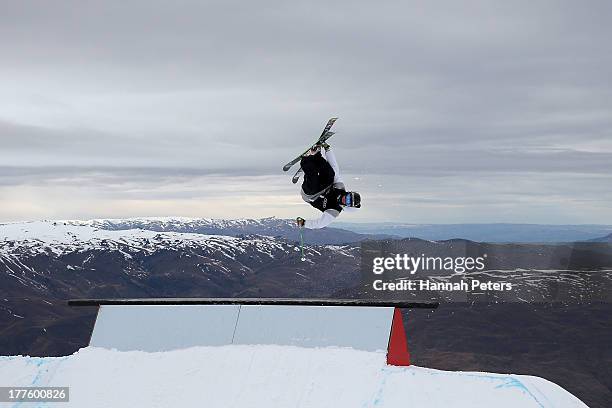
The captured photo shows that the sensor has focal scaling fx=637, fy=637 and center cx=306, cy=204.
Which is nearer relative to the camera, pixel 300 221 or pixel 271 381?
pixel 271 381

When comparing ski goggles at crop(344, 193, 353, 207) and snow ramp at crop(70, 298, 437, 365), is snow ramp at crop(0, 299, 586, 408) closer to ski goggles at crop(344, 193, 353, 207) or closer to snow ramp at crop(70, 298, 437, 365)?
snow ramp at crop(70, 298, 437, 365)

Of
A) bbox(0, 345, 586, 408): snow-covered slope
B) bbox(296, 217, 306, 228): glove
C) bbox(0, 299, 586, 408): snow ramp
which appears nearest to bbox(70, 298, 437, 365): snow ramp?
bbox(0, 299, 586, 408): snow ramp

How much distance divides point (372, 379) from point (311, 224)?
380 centimetres

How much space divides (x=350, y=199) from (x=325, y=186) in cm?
69

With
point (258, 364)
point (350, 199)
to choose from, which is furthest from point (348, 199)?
point (258, 364)

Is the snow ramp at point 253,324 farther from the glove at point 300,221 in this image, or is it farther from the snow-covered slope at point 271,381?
the glove at point 300,221

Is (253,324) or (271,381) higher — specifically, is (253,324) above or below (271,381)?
above

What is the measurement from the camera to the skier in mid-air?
14.2 meters

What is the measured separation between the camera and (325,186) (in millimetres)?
14375


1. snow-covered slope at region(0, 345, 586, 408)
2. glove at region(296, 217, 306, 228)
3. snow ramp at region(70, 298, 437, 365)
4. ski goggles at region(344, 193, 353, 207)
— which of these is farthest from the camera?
snow ramp at region(70, 298, 437, 365)

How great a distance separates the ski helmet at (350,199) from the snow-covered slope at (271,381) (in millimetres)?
3558

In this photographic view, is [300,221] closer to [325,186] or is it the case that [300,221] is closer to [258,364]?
[325,186]

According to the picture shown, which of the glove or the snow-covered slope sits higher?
the glove

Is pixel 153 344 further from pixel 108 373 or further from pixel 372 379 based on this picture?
pixel 372 379
